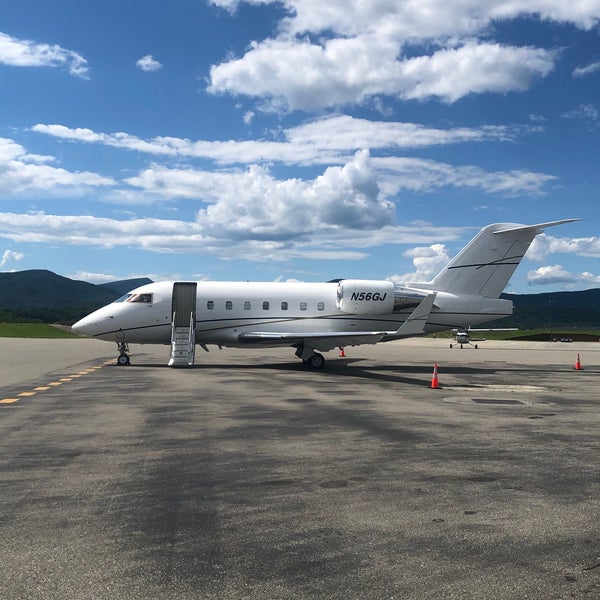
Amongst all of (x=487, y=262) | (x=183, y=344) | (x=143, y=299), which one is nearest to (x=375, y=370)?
(x=487, y=262)

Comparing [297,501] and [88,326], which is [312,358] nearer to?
[88,326]

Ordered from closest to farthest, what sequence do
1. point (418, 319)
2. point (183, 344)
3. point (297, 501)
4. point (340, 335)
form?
1. point (297, 501)
2. point (418, 319)
3. point (340, 335)
4. point (183, 344)

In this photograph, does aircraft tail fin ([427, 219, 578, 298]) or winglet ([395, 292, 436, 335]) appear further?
aircraft tail fin ([427, 219, 578, 298])

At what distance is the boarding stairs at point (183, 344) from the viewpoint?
87.2 feet

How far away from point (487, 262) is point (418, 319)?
260 inches

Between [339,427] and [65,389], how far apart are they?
9996mm

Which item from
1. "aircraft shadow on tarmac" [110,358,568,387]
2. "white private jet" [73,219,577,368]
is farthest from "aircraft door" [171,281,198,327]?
"aircraft shadow on tarmac" [110,358,568,387]

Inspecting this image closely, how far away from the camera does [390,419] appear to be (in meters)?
12.5

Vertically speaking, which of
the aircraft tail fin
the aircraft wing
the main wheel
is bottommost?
the main wheel

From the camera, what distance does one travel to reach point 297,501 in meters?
6.50

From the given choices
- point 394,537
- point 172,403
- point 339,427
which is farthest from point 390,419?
point 394,537

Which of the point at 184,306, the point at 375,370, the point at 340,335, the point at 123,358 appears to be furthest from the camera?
the point at 123,358

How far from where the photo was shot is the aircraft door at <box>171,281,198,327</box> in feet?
91.6

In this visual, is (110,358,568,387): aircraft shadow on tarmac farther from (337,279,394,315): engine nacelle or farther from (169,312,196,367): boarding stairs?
(337,279,394,315): engine nacelle
